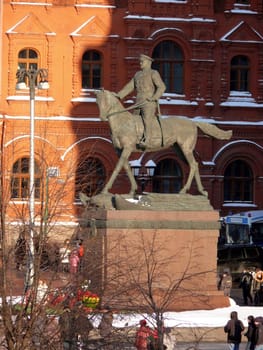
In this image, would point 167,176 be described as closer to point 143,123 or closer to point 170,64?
point 170,64

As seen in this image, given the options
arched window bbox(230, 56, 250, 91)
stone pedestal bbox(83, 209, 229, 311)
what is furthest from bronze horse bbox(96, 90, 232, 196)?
arched window bbox(230, 56, 250, 91)

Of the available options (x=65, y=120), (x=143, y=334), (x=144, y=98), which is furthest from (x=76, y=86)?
(x=143, y=334)

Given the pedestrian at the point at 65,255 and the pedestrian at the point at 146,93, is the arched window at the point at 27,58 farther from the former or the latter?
the pedestrian at the point at 65,255

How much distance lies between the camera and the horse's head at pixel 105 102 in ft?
94.0

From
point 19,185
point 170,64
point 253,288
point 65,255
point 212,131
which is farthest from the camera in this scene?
point 170,64

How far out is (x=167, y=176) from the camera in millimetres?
53156

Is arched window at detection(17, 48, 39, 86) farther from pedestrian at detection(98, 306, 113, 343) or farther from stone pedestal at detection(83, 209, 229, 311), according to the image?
pedestrian at detection(98, 306, 113, 343)

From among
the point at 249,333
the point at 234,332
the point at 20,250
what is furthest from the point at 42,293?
the point at 249,333

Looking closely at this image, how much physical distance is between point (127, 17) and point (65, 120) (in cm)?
563

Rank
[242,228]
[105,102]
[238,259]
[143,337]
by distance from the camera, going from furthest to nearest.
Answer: [242,228] → [238,259] → [105,102] → [143,337]

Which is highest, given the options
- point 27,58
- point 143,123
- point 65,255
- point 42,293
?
point 27,58

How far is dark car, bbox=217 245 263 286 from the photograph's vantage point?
40.6 metres

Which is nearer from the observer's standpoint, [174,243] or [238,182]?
[174,243]

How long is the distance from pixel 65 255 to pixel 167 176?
1490 inches
